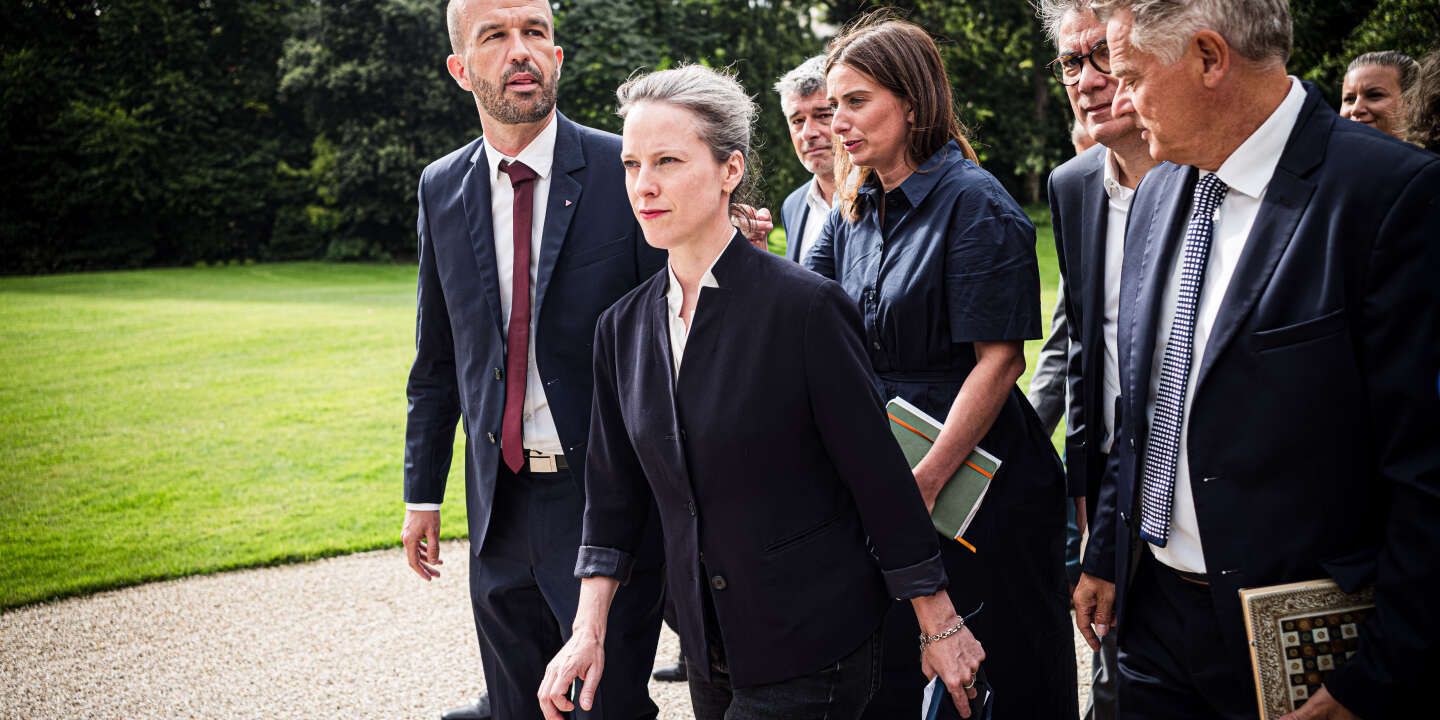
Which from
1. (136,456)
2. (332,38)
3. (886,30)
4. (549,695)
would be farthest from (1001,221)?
(332,38)

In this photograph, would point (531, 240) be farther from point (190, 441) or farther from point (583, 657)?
point (190, 441)

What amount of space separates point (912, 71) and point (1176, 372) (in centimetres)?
140

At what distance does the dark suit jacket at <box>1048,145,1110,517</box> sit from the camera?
302 cm

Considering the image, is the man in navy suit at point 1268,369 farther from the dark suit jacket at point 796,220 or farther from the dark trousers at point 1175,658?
the dark suit jacket at point 796,220

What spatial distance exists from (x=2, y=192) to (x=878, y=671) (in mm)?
42850

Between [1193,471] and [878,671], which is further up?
[1193,471]

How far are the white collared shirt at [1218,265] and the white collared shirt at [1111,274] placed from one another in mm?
667

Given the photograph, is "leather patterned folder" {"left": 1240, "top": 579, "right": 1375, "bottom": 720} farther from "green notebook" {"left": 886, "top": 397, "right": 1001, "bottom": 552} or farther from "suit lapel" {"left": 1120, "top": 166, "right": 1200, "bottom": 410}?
"green notebook" {"left": 886, "top": 397, "right": 1001, "bottom": 552}

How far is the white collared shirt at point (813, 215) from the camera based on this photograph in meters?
5.29

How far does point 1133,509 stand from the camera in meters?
2.50

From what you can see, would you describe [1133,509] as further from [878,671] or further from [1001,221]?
[1001,221]

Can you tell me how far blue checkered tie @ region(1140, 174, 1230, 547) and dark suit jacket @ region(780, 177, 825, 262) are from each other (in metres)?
2.77

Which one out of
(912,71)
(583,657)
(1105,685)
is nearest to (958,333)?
(912,71)

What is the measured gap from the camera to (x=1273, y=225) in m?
2.14
